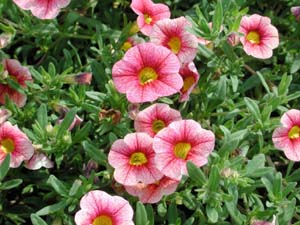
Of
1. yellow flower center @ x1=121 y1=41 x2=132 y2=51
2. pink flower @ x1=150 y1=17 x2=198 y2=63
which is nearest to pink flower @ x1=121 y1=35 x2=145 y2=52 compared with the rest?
Answer: yellow flower center @ x1=121 y1=41 x2=132 y2=51

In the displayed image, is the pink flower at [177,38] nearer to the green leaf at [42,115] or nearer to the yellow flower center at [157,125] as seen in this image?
the yellow flower center at [157,125]

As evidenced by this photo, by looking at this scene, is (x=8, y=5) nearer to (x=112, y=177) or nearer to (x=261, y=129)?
(x=112, y=177)

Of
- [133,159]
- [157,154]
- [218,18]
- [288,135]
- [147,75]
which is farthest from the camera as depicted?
[218,18]

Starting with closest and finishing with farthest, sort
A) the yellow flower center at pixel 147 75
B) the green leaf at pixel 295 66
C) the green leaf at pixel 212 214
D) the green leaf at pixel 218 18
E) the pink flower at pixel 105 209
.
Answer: the pink flower at pixel 105 209
the green leaf at pixel 212 214
the yellow flower center at pixel 147 75
the green leaf at pixel 218 18
the green leaf at pixel 295 66

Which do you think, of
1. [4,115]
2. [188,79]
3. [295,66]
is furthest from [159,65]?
[295,66]

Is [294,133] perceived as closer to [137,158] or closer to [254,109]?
[254,109]

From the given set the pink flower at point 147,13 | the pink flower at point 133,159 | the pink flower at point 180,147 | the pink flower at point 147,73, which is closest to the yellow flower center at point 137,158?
the pink flower at point 133,159
